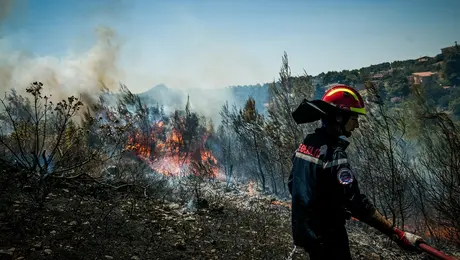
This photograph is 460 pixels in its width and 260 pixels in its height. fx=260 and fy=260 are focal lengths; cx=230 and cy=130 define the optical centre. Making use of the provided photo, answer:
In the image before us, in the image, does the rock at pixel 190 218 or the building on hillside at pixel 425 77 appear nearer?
the rock at pixel 190 218

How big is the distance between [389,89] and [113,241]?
67382 millimetres

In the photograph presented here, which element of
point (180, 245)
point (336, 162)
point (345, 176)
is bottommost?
A: point (180, 245)

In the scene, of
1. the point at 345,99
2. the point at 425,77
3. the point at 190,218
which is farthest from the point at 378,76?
the point at 345,99

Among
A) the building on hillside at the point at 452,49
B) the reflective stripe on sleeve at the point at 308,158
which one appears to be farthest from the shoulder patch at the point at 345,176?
the building on hillside at the point at 452,49

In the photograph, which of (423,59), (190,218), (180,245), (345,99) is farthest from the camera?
(423,59)

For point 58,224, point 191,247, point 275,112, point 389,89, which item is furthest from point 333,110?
point 389,89

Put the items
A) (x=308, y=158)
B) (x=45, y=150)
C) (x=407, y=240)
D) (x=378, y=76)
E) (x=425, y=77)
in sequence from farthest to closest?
(x=378, y=76) < (x=425, y=77) < (x=45, y=150) < (x=308, y=158) < (x=407, y=240)

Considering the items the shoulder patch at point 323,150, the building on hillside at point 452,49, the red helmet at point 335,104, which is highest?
the building on hillside at point 452,49

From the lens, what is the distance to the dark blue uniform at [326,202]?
7.61 ft

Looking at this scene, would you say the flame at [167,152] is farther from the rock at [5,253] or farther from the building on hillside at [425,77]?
the building on hillside at [425,77]

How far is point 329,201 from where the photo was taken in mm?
2406

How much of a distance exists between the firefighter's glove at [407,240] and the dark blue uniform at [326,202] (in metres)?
0.32

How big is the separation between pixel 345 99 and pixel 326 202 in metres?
1.07

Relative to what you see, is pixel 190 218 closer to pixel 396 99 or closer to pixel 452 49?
pixel 396 99
